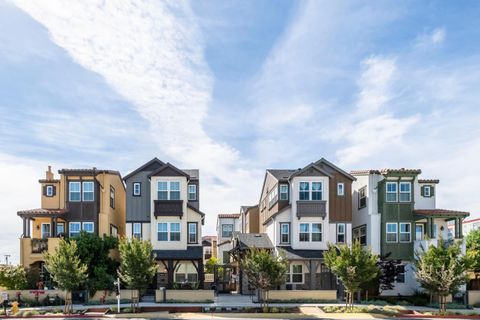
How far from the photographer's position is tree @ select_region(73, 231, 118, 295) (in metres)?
36.6

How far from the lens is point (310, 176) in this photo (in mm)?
43125

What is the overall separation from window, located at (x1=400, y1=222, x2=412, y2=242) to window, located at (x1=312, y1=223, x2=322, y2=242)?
6948mm

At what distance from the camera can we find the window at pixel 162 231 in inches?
1688

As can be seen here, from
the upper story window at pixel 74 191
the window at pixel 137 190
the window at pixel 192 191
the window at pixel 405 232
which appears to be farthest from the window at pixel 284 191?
the upper story window at pixel 74 191

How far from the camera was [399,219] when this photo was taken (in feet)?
140

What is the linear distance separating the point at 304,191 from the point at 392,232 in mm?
8301

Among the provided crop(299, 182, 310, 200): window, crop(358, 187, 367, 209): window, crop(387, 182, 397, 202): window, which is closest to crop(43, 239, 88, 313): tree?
crop(299, 182, 310, 200): window

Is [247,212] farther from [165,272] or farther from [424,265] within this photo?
[424,265]

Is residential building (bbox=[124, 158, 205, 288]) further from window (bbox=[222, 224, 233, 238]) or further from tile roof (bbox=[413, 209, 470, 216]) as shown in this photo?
window (bbox=[222, 224, 233, 238])

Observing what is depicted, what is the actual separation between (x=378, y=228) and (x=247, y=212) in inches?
738

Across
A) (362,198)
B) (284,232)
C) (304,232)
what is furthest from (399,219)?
(284,232)

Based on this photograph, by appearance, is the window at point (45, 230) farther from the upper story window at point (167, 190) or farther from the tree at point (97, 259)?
the upper story window at point (167, 190)

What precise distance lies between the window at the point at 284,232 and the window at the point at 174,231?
9.04m

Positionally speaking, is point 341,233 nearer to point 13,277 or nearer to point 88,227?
point 88,227
